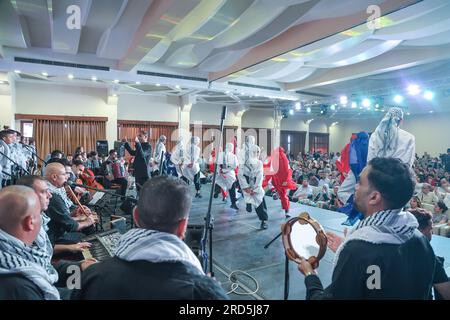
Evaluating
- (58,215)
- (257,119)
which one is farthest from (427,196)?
(257,119)

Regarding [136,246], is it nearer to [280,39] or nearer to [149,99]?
[280,39]

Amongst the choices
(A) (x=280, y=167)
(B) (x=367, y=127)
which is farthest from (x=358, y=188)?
(B) (x=367, y=127)

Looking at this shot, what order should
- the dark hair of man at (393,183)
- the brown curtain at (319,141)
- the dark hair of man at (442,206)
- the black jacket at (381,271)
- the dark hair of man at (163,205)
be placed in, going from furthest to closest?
Answer: the brown curtain at (319,141)
the dark hair of man at (442,206)
the dark hair of man at (393,183)
the black jacket at (381,271)
the dark hair of man at (163,205)

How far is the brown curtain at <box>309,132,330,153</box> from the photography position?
18953 mm

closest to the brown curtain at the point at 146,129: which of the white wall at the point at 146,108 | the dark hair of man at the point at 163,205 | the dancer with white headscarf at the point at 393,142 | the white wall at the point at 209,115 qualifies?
the white wall at the point at 146,108

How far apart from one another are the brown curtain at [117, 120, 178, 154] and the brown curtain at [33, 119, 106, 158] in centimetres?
85

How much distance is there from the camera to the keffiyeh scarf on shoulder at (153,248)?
3.08 ft

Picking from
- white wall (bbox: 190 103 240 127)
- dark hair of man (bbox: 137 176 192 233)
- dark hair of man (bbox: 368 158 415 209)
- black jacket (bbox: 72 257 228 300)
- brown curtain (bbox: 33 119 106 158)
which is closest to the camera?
black jacket (bbox: 72 257 228 300)

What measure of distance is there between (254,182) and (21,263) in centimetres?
450

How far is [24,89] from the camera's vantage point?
10.1m

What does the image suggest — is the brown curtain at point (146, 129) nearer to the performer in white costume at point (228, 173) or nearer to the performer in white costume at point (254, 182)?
the performer in white costume at point (228, 173)

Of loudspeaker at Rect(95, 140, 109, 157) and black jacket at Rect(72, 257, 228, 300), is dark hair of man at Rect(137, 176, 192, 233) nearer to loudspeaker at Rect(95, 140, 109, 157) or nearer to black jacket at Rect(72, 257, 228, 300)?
black jacket at Rect(72, 257, 228, 300)

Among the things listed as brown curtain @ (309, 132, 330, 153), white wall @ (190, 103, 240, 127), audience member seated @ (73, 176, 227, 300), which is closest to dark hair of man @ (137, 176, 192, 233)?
audience member seated @ (73, 176, 227, 300)
